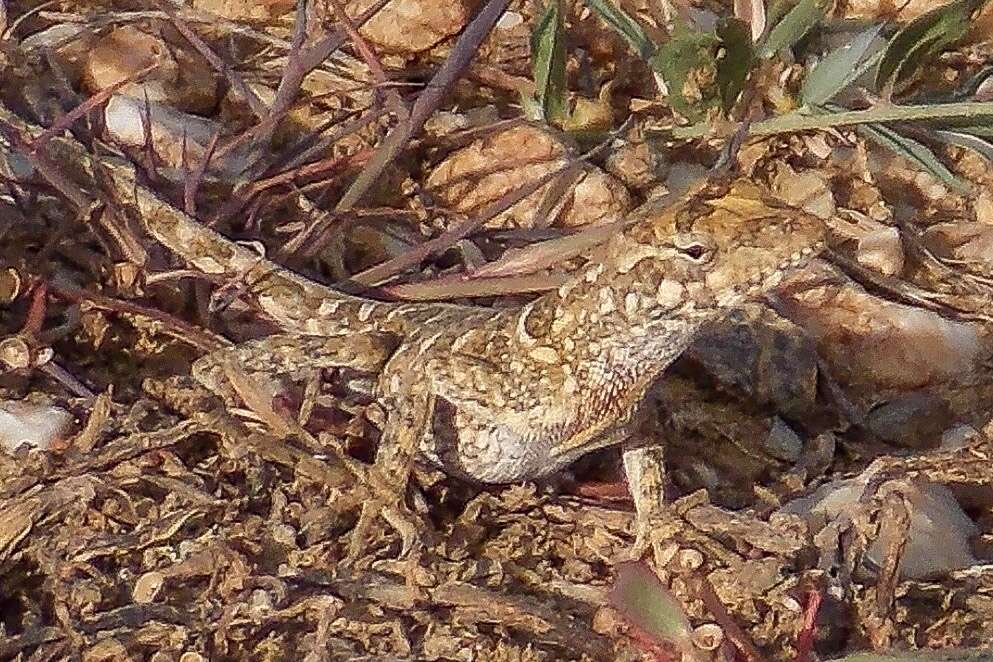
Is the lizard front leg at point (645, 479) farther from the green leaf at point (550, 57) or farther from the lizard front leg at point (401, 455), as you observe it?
the green leaf at point (550, 57)

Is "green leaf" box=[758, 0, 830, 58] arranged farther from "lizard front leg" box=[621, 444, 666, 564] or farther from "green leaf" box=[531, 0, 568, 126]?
"lizard front leg" box=[621, 444, 666, 564]

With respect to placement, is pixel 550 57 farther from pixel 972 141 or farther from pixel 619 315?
pixel 972 141

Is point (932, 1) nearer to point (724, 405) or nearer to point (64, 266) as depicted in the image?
point (724, 405)

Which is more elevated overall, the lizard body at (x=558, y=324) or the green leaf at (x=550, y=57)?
the green leaf at (x=550, y=57)

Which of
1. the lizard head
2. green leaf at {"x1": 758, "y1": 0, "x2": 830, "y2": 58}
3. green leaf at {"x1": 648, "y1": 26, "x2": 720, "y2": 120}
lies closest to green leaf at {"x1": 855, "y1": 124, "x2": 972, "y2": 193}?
green leaf at {"x1": 758, "y1": 0, "x2": 830, "y2": 58}

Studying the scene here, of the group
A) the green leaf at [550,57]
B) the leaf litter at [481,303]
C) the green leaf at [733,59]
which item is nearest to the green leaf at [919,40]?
the leaf litter at [481,303]
